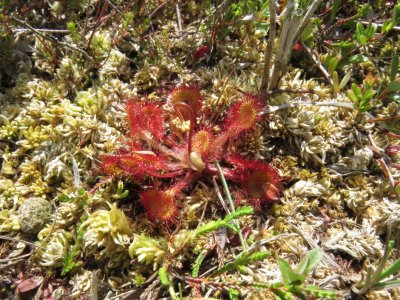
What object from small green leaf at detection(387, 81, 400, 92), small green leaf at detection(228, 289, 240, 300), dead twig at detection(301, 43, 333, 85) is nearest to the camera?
small green leaf at detection(228, 289, 240, 300)

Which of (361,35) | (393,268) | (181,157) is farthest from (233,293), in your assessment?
(361,35)

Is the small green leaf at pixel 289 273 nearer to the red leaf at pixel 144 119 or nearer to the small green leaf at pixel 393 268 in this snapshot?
the small green leaf at pixel 393 268

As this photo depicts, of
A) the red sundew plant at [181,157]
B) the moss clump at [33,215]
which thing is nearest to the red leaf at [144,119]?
the red sundew plant at [181,157]

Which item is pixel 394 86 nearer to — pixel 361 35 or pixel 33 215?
pixel 361 35

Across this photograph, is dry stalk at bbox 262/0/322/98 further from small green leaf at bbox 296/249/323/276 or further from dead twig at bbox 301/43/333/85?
small green leaf at bbox 296/249/323/276

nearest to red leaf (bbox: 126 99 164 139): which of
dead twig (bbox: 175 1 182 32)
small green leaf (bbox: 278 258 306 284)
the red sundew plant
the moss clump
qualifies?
the red sundew plant

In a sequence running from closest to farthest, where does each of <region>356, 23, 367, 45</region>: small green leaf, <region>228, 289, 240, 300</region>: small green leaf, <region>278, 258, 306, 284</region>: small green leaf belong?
<region>278, 258, 306, 284</region>: small green leaf, <region>228, 289, 240, 300</region>: small green leaf, <region>356, 23, 367, 45</region>: small green leaf
